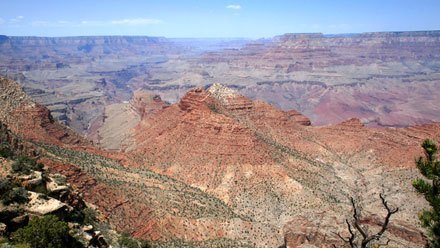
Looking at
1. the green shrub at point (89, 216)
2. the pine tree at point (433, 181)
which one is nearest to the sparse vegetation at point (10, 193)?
the green shrub at point (89, 216)

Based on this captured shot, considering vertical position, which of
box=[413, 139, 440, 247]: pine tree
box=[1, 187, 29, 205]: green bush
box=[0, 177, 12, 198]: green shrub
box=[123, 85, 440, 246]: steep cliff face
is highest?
box=[413, 139, 440, 247]: pine tree

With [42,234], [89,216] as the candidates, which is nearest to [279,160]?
[89,216]

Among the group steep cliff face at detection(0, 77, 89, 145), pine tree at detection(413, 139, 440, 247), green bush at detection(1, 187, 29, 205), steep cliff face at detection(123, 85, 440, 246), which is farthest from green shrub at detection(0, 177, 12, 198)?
steep cliff face at detection(0, 77, 89, 145)

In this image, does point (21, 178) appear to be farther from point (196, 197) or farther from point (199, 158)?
point (199, 158)

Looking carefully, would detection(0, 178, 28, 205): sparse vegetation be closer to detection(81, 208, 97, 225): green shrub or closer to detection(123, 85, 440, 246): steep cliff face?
detection(81, 208, 97, 225): green shrub

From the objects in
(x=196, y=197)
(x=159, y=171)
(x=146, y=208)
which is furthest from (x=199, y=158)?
(x=146, y=208)

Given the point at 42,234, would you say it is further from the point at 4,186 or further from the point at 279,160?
the point at 279,160
